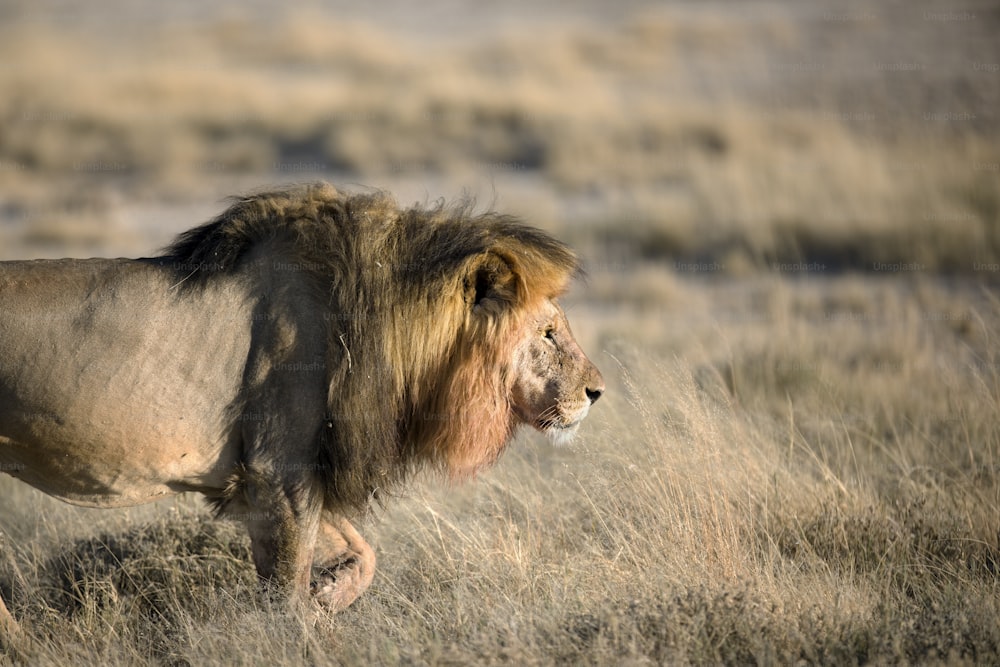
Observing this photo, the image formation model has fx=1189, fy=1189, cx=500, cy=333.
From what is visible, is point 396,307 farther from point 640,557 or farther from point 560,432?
point 640,557

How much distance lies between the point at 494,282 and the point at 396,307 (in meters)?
0.37

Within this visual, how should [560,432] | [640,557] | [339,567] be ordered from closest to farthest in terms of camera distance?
1. [339,567]
2. [560,432]
3. [640,557]

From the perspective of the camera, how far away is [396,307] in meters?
4.35

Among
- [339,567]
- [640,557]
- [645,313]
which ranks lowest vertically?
[645,313]

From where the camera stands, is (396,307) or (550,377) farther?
(550,377)

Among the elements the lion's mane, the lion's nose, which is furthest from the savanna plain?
the lion's mane

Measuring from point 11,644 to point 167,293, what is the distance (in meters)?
1.51

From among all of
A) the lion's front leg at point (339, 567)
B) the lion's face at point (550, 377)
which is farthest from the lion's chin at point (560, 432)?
the lion's front leg at point (339, 567)

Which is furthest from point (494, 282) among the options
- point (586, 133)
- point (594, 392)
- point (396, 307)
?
point (586, 133)

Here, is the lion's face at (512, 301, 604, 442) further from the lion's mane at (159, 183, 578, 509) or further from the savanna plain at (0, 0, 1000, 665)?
the savanna plain at (0, 0, 1000, 665)

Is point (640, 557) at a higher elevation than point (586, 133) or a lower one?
lower

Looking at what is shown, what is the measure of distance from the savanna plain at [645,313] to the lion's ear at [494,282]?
27.9 inches

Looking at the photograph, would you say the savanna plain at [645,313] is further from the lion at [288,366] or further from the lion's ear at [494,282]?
the lion's ear at [494,282]

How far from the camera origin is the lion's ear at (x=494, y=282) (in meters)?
4.40
